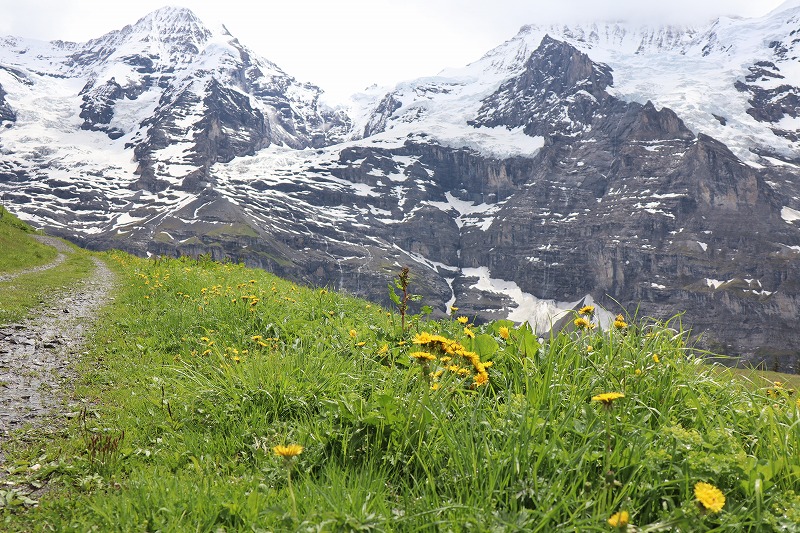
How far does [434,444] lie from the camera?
3.58 meters

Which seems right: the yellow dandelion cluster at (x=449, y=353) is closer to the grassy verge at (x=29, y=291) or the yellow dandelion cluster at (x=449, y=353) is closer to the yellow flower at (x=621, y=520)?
the yellow flower at (x=621, y=520)

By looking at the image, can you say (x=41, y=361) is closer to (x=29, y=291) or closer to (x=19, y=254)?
(x=29, y=291)

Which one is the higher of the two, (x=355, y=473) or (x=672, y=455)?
(x=672, y=455)

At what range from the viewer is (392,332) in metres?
6.67

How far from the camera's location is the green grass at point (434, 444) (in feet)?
9.33

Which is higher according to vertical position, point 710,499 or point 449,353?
point 710,499

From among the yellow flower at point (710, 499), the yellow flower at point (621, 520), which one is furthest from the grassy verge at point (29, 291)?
the yellow flower at point (710, 499)

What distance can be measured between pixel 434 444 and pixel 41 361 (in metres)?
7.26

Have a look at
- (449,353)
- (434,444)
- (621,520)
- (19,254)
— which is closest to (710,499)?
(621,520)

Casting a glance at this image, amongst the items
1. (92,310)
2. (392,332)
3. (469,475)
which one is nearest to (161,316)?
(92,310)

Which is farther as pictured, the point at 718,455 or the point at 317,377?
the point at 317,377

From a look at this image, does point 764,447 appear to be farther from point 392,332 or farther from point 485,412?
→ point 392,332

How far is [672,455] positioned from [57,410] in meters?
6.29

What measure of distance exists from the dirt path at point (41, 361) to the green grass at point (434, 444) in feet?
1.43
